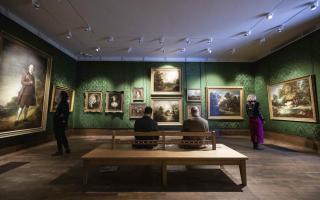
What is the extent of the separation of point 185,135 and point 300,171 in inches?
120

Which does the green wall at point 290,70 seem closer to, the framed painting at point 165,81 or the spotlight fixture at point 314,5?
the spotlight fixture at point 314,5

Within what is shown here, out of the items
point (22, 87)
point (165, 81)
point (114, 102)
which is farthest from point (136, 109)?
point (22, 87)

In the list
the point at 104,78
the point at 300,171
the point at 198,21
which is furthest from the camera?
the point at 104,78

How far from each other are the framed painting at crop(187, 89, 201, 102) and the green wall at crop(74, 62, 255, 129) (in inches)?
10.2

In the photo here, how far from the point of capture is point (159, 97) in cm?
1083

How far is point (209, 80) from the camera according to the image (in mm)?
11125

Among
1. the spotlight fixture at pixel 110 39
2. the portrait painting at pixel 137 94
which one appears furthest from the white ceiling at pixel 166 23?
the portrait painting at pixel 137 94

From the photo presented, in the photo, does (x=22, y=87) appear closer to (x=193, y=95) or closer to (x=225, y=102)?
(x=193, y=95)

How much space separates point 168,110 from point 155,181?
279 inches

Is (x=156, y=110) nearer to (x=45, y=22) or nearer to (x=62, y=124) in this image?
(x=62, y=124)

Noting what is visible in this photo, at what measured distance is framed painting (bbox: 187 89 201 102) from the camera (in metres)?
10.9

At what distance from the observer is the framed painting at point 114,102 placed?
1084 centimetres

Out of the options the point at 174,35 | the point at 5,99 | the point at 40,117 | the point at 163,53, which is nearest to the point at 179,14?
the point at 174,35

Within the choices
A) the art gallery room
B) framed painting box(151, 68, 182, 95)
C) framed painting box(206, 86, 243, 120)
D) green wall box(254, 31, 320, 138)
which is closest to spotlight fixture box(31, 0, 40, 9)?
the art gallery room
